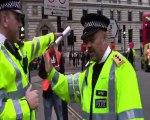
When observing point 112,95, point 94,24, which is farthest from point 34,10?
point 112,95

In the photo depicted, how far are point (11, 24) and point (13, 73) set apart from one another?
0.48m

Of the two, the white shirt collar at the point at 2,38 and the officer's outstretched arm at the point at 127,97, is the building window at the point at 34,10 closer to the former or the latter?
the white shirt collar at the point at 2,38

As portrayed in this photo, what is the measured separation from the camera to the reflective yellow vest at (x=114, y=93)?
378cm

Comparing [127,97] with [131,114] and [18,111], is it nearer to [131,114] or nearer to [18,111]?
[131,114]

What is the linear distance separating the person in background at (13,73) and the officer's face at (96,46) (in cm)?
61

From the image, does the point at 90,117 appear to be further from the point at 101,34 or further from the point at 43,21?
the point at 43,21

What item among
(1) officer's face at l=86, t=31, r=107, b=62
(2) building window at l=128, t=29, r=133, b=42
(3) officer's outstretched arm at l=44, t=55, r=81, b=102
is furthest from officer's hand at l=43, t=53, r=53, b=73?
(2) building window at l=128, t=29, r=133, b=42

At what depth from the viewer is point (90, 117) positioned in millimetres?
4043

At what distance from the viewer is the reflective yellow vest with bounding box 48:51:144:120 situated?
3779mm

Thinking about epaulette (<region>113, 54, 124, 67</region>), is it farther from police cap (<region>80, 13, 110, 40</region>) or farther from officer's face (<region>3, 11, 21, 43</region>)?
officer's face (<region>3, 11, 21, 43</region>)

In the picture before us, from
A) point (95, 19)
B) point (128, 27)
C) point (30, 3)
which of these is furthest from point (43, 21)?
point (95, 19)

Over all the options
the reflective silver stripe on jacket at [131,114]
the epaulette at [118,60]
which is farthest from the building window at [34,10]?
the reflective silver stripe on jacket at [131,114]

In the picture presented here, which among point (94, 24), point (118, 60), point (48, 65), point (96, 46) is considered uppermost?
point (94, 24)

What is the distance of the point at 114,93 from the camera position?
153 inches
